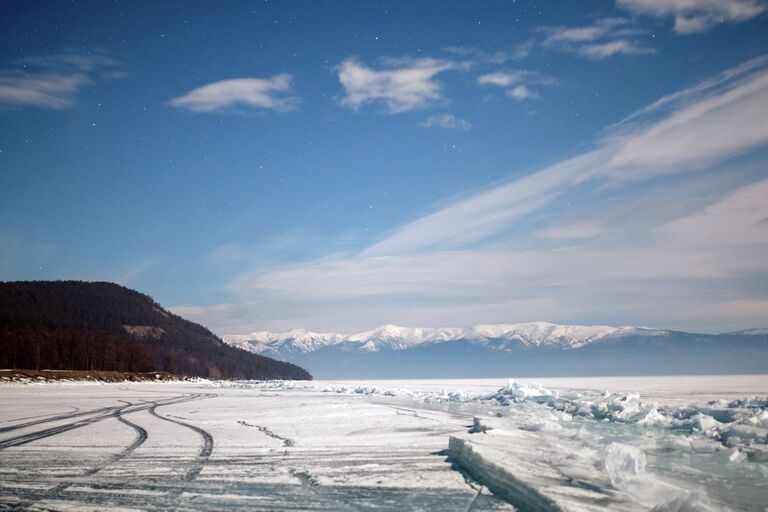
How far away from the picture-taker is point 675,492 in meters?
6.66

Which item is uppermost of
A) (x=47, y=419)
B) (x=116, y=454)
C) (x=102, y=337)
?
(x=102, y=337)

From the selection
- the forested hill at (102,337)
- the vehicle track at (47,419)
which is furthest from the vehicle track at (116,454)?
the forested hill at (102,337)

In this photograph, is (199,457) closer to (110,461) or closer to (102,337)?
(110,461)

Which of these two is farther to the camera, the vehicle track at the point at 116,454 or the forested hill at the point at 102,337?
the forested hill at the point at 102,337

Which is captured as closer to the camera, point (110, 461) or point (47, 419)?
point (110, 461)

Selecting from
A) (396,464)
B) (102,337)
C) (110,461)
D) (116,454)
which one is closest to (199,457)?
(110,461)

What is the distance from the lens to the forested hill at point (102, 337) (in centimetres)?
9600

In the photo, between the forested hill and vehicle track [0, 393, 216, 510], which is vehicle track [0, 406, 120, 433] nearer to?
vehicle track [0, 393, 216, 510]

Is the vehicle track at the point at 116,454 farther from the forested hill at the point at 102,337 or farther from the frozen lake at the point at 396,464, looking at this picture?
the forested hill at the point at 102,337

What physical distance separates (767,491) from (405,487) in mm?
5176

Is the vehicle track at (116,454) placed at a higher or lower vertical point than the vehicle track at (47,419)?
higher

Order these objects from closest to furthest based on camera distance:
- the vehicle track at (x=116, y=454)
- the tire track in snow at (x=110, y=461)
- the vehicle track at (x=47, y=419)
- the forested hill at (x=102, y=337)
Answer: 1. the tire track in snow at (x=110, y=461)
2. the vehicle track at (x=116, y=454)
3. the vehicle track at (x=47, y=419)
4. the forested hill at (x=102, y=337)

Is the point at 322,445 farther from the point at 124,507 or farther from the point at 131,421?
the point at 131,421

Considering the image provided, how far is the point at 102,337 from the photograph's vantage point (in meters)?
113
